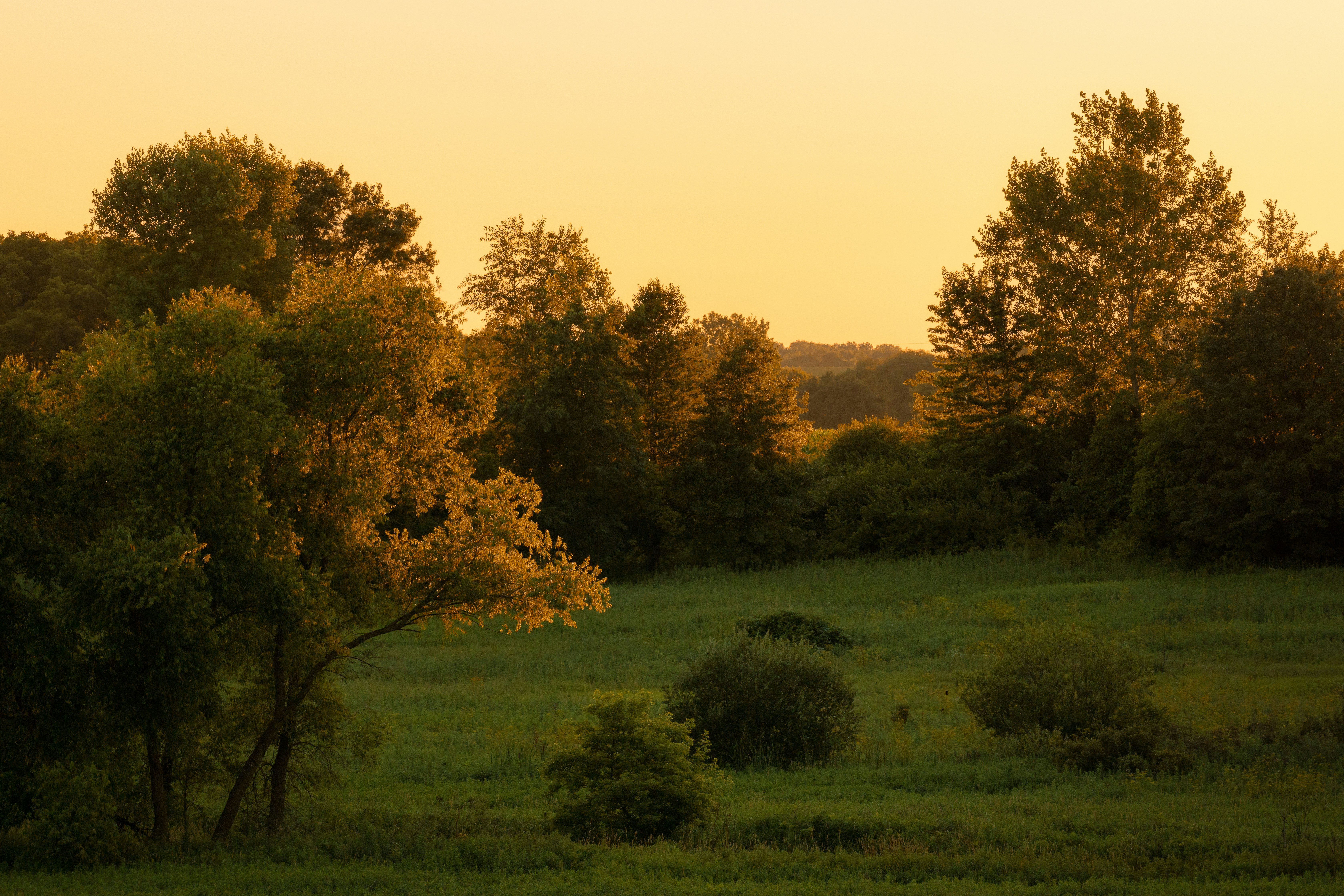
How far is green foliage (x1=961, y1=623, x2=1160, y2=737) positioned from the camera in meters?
22.7

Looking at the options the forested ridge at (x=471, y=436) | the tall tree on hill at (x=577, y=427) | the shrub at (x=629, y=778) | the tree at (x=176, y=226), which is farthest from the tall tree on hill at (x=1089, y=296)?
the shrub at (x=629, y=778)

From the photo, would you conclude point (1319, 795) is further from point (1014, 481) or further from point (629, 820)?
point (1014, 481)

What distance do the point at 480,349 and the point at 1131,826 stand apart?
54.3 meters

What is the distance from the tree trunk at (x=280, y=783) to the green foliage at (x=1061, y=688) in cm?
1332

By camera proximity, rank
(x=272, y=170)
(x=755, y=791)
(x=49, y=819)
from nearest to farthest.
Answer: (x=49, y=819)
(x=755, y=791)
(x=272, y=170)

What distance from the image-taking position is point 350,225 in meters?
66.2

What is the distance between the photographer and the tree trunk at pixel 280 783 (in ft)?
59.0

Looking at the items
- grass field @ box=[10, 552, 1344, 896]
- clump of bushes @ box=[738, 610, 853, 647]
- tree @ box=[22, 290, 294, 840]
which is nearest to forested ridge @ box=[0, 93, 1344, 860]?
tree @ box=[22, 290, 294, 840]

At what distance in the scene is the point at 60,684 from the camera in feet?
51.0

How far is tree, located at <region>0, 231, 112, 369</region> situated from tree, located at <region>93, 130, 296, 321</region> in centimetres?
1203

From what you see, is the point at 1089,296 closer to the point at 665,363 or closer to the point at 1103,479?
the point at 1103,479

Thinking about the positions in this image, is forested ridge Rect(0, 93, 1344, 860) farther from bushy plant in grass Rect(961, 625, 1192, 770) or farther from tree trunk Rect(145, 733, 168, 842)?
bushy plant in grass Rect(961, 625, 1192, 770)

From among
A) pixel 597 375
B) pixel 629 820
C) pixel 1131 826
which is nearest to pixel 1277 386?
pixel 597 375

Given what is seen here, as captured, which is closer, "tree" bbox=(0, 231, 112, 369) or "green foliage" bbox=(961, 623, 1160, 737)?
"green foliage" bbox=(961, 623, 1160, 737)
